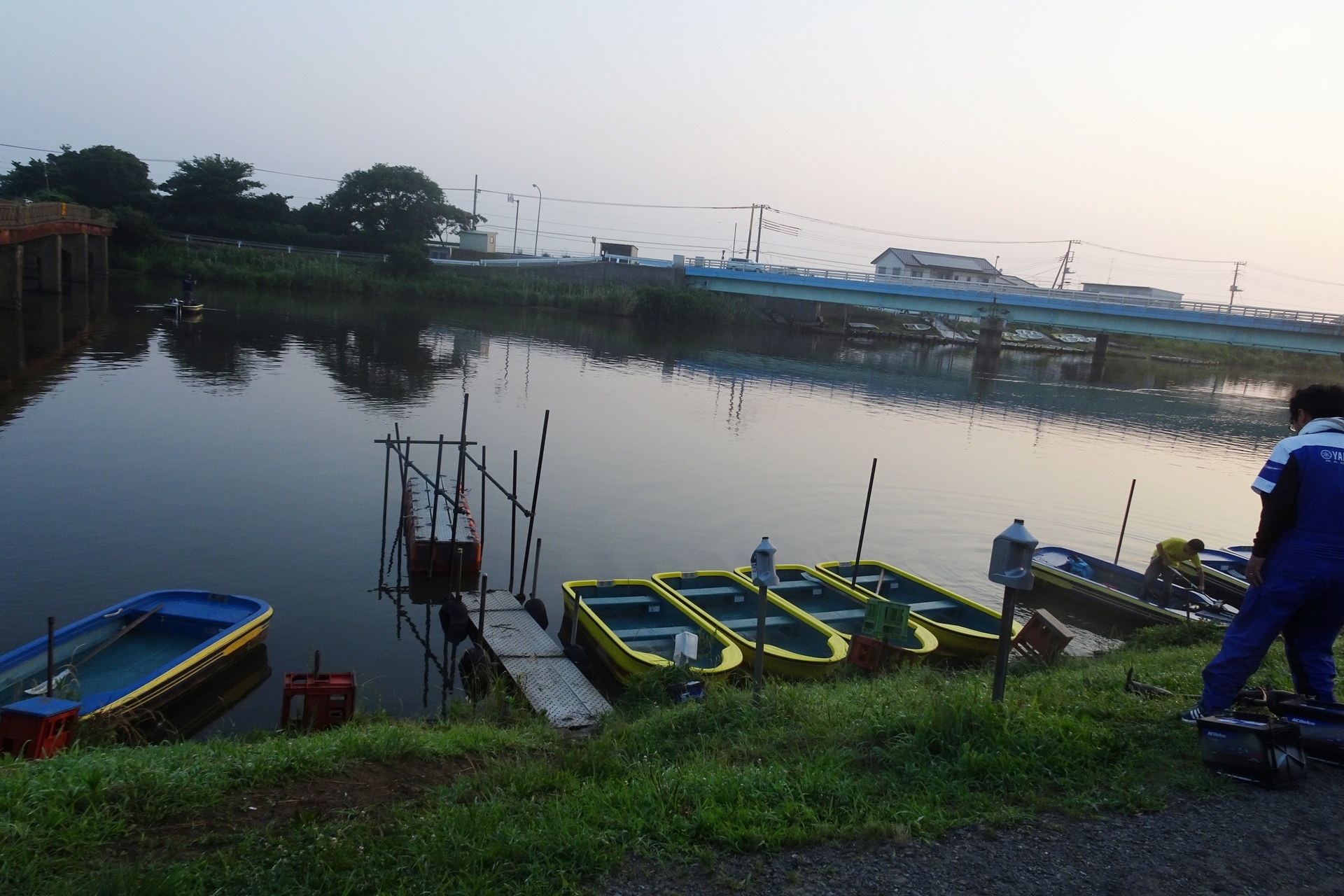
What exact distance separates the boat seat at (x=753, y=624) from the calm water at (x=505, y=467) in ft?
9.64

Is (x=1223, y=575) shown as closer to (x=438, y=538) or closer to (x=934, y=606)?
(x=934, y=606)

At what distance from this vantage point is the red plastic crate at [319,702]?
875cm

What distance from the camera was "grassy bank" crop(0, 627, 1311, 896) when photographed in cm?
420

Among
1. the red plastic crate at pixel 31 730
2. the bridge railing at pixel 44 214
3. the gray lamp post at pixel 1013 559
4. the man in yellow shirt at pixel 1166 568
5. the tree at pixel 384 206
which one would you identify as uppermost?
the tree at pixel 384 206

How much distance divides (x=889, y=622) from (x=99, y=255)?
57947mm

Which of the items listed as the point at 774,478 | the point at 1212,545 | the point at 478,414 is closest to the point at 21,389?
the point at 478,414

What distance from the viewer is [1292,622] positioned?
18.7 ft

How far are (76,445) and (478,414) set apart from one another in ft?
35.0

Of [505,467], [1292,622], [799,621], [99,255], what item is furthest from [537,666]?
[99,255]

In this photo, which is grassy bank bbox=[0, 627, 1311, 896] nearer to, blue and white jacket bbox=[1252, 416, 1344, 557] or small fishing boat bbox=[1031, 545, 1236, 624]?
blue and white jacket bbox=[1252, 416, 1344, 557]

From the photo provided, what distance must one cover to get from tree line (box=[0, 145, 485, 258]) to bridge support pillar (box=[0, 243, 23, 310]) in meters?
23.6

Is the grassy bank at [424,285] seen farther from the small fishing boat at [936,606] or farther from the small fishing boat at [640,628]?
the small fishing boat at [640,628]

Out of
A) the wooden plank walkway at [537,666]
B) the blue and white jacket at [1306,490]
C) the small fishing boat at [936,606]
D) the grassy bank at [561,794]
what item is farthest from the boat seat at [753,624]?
the blue and white jacket at [1306,490]

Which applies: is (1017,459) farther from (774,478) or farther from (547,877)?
(547,877)
